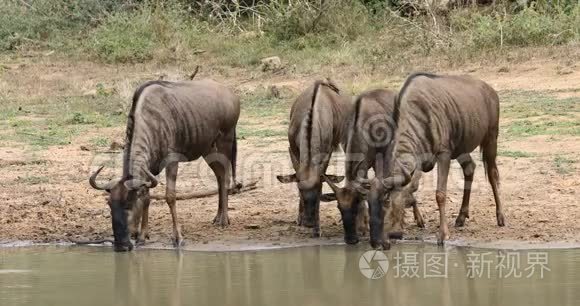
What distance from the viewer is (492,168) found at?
32.5ft

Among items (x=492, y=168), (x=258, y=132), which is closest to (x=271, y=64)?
(x=258, y=132)

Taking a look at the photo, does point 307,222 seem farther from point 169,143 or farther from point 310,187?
point 169,143

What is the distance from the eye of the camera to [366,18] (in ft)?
64.5

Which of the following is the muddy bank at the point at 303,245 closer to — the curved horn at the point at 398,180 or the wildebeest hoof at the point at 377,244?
the wildebeest hoof at the point at 377,244

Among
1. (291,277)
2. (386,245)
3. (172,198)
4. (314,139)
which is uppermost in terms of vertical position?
(314,139)

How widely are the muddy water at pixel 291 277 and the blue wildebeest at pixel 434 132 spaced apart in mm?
509

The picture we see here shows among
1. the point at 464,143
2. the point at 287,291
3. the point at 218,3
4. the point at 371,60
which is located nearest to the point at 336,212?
the point at 464,143

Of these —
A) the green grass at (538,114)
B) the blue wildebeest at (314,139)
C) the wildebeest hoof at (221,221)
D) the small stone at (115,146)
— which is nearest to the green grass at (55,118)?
the small stone at (115,146)

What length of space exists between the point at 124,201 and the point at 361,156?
2.04 meters

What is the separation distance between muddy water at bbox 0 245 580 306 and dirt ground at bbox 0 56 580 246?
0.57m

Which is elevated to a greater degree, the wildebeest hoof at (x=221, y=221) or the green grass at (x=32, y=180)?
the green grass at (x=32, y=180)

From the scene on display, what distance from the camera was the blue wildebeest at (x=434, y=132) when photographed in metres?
8.70

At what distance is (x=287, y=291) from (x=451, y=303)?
1.24 metres

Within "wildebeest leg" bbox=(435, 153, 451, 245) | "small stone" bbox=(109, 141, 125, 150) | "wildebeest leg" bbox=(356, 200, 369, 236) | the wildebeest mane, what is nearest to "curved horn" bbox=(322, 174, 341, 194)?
"wildebeest leg" bbox=(356, 200, 369, 236)
